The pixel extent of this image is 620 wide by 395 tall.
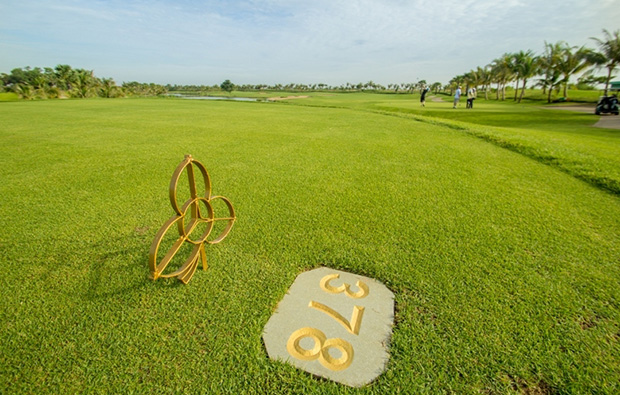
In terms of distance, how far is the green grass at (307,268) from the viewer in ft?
5.47

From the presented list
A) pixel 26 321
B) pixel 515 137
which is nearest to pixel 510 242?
pixel 26 321

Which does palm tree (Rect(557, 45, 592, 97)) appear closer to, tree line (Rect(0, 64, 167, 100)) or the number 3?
the number 3

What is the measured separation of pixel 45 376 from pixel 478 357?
8.81ft

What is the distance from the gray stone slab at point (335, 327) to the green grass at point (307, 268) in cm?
8

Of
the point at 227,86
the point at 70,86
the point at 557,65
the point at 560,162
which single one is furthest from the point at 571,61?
the point at 227,86

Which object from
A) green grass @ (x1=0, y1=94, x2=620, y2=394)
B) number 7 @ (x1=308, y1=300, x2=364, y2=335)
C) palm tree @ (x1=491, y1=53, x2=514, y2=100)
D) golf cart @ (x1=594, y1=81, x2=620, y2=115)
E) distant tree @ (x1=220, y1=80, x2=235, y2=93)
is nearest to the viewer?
green grass @ (x1=0, y1=94, x2=620, y2=394)

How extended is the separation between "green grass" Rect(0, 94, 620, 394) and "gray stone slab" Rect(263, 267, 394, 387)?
0.27 ft

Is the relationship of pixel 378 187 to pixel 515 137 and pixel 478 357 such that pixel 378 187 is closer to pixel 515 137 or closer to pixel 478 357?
pixel 478 357

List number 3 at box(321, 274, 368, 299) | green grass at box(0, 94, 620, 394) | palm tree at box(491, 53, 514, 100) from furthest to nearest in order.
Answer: palm tree at box(491, 53, 514, 100) < number 3 at box(321, 274, 368, 299) < green grass at box(0, 94, 620, 394)

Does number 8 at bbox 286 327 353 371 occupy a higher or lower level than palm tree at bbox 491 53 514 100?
lower

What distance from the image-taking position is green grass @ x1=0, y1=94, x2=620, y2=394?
65.6 inches

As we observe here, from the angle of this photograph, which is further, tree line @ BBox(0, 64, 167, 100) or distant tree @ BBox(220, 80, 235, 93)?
distant tree @ BBox(220, 80, 235, 93)

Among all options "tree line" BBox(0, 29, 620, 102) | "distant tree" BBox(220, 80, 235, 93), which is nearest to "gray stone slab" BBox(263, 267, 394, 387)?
"tree line" BBox(0, 29, 620, 102)

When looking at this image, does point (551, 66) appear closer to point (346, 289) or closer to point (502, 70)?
point (502, 70)
